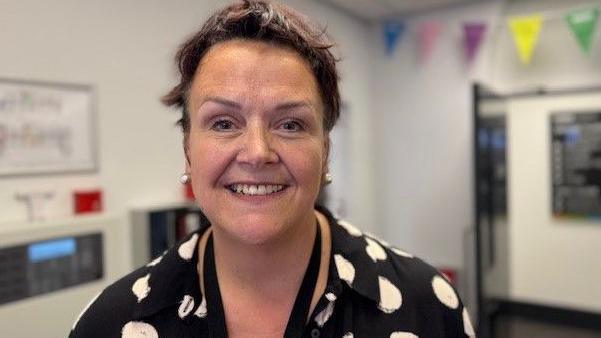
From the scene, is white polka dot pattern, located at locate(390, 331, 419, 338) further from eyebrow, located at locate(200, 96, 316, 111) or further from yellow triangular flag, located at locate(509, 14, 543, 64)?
yellow triangular flag, located at locate(509, 14, 543, 64)

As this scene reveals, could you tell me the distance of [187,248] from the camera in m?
1.01

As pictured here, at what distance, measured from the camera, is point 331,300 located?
0.89m

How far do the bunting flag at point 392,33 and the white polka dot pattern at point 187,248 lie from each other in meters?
3.24

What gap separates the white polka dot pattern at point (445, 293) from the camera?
38.6 inches

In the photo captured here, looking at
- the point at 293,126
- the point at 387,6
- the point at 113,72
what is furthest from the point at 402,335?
the point at 387,6

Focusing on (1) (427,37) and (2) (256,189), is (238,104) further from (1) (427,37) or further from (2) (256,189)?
(1) (427,37)

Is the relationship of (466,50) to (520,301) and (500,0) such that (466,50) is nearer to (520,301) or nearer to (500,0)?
(500,0)

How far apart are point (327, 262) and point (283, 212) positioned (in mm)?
195

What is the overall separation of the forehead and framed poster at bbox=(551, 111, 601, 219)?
10.4 feet

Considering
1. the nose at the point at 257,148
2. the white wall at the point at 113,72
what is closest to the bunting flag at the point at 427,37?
the white wall at the point at 113,72

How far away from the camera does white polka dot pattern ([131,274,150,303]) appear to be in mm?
937

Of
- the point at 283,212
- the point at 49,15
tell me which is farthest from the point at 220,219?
the point at 49,15

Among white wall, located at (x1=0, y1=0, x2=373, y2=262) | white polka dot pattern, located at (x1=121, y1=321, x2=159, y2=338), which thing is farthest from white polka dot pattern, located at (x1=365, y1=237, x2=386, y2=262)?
white wall, located at (x1=0, y1=0, x2=373, y2=262)

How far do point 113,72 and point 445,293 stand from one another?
1.75 metres
